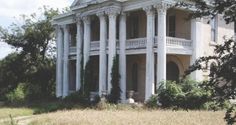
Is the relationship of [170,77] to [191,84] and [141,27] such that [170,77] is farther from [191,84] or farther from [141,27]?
[191,84]

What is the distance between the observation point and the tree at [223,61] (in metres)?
4.68

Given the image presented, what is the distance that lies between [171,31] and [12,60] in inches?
861

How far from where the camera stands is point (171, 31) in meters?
30.9

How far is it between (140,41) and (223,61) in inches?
957

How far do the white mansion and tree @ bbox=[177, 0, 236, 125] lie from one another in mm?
20298

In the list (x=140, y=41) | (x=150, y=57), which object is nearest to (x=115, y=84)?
(x=140, y=41)

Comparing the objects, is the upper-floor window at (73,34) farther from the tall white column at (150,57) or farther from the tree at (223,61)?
the tree at (223,61)

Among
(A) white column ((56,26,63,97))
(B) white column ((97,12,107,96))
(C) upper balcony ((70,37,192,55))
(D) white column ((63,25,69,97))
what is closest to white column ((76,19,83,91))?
(D) white column ((63,25,69,97))

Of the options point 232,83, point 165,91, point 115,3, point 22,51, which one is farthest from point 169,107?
point 22,51

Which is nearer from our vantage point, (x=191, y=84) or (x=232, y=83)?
(x=232, y=83)

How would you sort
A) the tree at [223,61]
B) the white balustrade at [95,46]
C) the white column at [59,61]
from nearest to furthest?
the tree at [223,61]
the white balustrade at [95,46]
the white column at [59,61]

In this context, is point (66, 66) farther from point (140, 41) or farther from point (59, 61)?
point (140, 41)

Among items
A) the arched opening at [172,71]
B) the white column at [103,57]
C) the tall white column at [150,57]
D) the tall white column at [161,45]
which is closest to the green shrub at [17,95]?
the white column at [103,57]

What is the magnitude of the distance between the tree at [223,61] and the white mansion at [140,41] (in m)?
20.3
